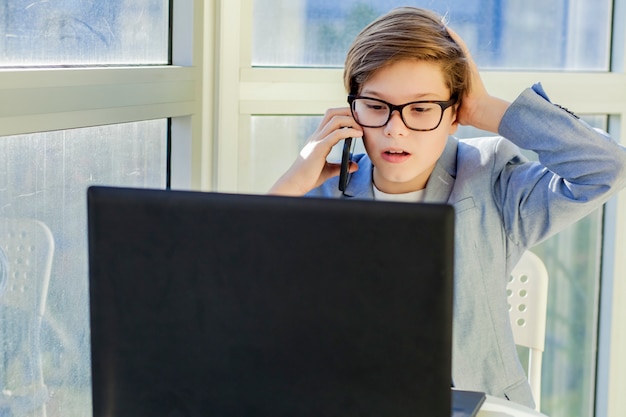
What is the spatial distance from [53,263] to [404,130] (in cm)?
60

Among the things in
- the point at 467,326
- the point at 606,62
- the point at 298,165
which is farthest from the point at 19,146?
the point at 606,62

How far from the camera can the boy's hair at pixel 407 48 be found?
1.58 m

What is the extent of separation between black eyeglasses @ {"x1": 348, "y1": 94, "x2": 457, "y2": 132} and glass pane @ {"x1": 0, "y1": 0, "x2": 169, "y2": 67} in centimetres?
42

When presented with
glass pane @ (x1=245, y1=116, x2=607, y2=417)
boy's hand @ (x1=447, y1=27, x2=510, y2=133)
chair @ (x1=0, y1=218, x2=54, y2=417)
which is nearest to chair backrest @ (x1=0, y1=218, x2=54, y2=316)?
chair @ (x1=0, y1=218, x2=54, y2=417)

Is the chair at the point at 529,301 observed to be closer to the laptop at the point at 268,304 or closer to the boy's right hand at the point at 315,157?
the boy's right hand at the point at 315,157

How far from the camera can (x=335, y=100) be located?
6.75 feet

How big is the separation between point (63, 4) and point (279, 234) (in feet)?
2.60

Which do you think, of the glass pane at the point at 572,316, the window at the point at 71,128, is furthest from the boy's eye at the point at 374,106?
the glass pane at the point at 572,316

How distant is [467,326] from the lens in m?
1.63

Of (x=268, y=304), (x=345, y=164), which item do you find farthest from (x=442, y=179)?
(x=268, y=304)

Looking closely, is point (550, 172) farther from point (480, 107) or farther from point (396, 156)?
point (396, 156)

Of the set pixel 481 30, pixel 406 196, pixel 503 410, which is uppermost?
pixel 481 30

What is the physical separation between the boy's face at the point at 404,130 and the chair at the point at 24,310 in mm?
564

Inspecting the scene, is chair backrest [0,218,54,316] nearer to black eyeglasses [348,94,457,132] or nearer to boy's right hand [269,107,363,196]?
boy's right hand [269,107,363,196]
